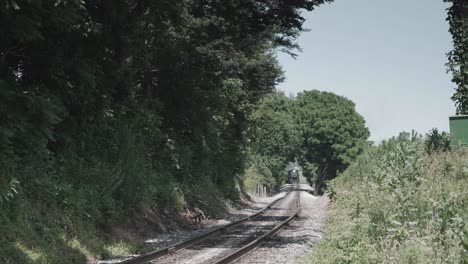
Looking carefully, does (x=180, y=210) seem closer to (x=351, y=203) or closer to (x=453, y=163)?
(x=351, y=203)

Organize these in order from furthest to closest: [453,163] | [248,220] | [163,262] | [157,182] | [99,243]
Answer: [248,220] → [157,182] → [453,163] → [99,243] → [163,262]

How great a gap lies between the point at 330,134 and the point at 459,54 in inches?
2906

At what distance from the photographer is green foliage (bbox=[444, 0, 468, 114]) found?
17172mm

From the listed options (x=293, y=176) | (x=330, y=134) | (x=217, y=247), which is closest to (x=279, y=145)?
(x=330, y=134)

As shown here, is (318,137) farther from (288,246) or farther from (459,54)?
(288,246)

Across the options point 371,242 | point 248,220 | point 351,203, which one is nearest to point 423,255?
point 371,242

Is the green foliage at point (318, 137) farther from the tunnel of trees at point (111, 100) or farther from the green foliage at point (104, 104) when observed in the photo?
the green foliage at point (104, 104)

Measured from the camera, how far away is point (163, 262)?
455 inches

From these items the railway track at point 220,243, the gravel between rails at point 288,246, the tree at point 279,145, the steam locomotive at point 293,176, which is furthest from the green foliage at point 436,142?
the steam locomotive at point 293,176

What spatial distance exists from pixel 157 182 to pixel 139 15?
6.73 metres

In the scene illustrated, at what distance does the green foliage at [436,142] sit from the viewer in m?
16.2

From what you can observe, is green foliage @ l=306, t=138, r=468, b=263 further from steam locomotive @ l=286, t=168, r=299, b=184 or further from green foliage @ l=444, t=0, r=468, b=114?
steam locomotive @ l=286, t=168, r=299, b=184

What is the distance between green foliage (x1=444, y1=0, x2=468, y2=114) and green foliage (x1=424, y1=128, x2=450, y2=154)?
1064mm

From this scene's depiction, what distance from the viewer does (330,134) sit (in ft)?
298
